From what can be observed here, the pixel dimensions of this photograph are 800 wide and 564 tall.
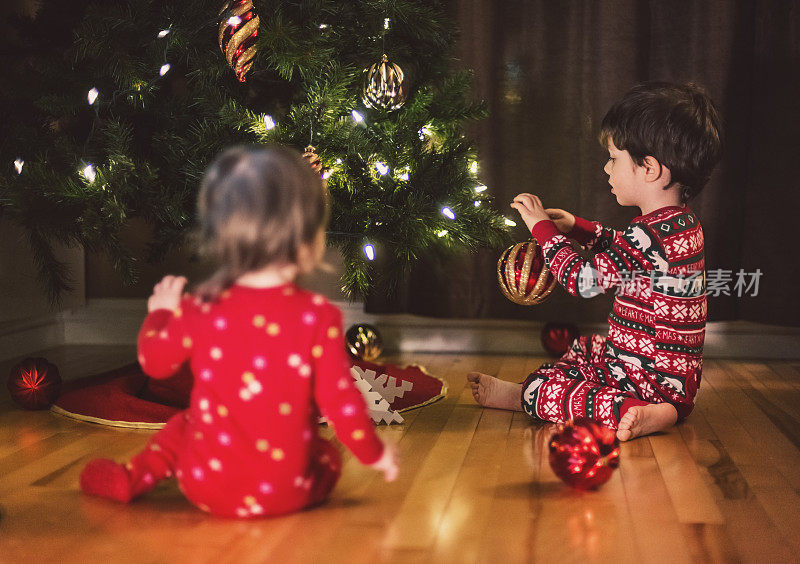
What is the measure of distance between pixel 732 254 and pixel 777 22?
683mm

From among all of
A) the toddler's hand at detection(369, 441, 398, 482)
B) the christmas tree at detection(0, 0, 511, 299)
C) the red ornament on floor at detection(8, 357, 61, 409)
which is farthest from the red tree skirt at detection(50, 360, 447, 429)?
the toddler's hand at detection(369, 441, 398, 482)

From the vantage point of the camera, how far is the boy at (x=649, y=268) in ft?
5.39

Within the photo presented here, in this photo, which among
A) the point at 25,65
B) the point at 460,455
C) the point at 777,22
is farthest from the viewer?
the point at 777,22

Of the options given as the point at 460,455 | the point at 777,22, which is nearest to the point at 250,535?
the point at 460,455

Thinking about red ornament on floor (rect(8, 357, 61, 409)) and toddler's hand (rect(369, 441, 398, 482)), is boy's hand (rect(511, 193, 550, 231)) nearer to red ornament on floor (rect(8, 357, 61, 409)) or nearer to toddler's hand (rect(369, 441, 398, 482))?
toddler's hand (rect(369, 441, 398, 482))

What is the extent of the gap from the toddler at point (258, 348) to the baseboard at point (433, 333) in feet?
5.02

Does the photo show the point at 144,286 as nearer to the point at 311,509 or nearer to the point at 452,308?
the point at 452,308

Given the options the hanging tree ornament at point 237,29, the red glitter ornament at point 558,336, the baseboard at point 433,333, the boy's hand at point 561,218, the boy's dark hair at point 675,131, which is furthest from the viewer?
the baseboard at point 433,333

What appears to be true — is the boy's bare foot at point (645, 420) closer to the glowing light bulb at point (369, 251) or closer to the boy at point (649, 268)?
the boy at point (649, 268)

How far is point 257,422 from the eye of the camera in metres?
1.12

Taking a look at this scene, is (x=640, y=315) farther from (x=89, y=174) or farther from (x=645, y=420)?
(x=89, y=174)

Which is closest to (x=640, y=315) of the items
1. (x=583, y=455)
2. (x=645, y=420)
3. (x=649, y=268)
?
(x=649, y=268)

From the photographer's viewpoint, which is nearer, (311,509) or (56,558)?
(56,558)

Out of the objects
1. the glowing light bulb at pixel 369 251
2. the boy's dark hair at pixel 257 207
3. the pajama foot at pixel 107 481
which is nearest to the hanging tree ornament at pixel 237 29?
the glowing light bulb at pixel 369 251
